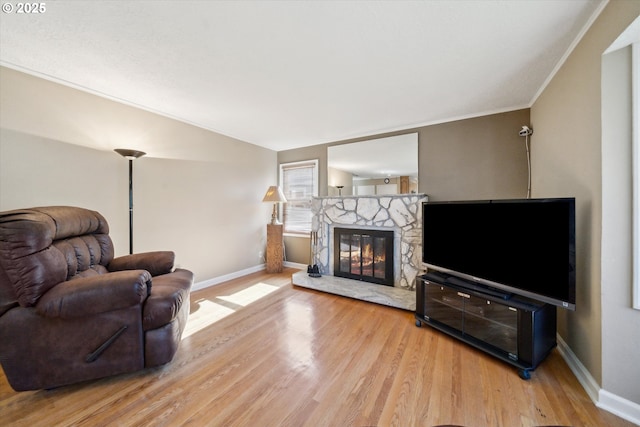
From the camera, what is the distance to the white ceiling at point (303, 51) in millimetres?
1392

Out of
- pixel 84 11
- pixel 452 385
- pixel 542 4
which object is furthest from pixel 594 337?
pixel 84 11

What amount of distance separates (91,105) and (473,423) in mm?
4070

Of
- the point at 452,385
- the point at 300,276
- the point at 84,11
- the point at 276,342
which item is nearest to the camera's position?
the point at 84,11

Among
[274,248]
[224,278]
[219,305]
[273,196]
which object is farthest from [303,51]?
[224,278]

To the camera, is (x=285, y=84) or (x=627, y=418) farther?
(x=285, y=84)

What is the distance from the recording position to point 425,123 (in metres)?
3.14

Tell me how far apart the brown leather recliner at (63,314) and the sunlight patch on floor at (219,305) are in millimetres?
598

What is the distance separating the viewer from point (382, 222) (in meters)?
3.26

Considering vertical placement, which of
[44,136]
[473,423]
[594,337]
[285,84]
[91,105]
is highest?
[285,84]

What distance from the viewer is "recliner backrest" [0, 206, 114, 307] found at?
4.32 feet

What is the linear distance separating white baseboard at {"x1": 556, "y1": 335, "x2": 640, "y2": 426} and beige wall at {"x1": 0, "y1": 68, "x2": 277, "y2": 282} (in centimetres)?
386

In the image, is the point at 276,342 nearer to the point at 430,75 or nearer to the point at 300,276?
the point at 300,276

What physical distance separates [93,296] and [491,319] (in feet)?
9.16

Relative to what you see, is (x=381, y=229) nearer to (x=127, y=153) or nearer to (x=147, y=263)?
(x=147, y=263)
